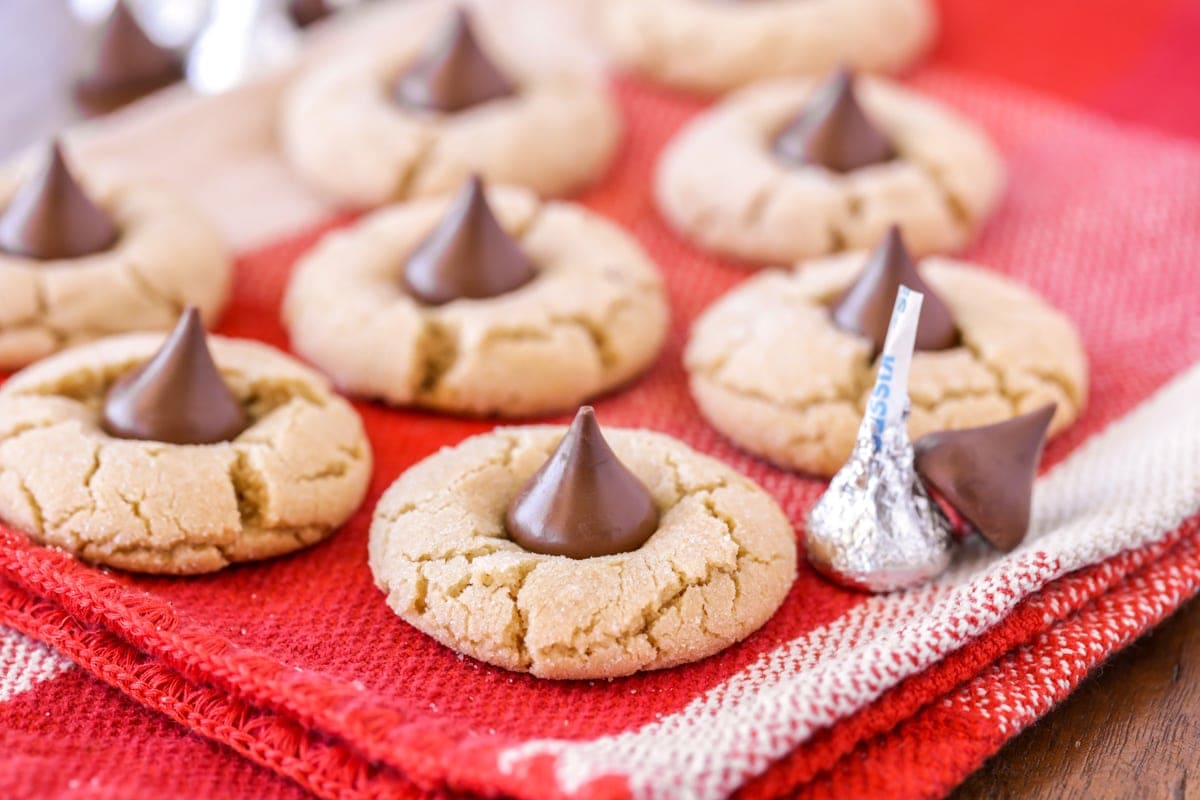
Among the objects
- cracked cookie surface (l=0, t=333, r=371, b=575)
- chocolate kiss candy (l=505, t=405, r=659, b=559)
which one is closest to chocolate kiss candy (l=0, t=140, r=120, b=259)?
cracked cookie surface (l=0, t=333, r=371, b=575)

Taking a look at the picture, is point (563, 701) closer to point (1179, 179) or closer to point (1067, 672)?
point (1067, 672)

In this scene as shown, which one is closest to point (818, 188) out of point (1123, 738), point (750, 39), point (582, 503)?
point (750, 39)

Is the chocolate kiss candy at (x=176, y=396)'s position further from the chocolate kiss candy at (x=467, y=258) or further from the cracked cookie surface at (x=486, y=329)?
the chocolate kiss candy at (x=467, y=258)

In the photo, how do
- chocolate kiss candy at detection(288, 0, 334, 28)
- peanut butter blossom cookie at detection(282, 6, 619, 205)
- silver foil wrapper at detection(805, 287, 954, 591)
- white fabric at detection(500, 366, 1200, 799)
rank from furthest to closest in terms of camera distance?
chocolate kiss candy at detection(288, 0, 334, 28)
peanut butter blossom cookie at detection(282, 6, 619, 205)
silver foil wrapper at detection(805, 287, 954, 591)
white fabric at detection(500, 366, 1200, 799)

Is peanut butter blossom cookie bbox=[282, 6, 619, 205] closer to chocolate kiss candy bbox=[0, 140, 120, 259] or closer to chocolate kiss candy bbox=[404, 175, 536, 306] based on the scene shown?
chocolate kiss candy bbox=[404, 175, 536, 306]

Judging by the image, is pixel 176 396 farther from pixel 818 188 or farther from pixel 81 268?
pixel 818 188

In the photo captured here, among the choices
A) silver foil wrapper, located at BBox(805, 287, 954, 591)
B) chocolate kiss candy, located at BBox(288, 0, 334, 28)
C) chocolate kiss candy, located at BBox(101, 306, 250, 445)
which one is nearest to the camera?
silver foil wrapper, located at BBox(805, 287, 954, 591)
